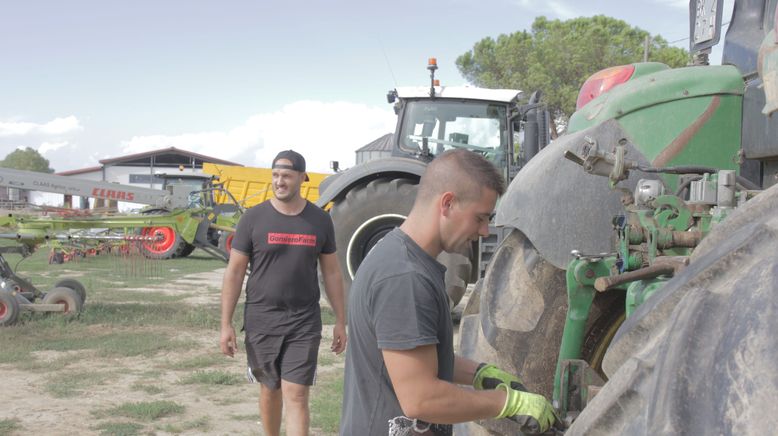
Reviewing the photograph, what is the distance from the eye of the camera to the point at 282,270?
14.1ft

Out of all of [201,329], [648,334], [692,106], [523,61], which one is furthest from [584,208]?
[523,61]

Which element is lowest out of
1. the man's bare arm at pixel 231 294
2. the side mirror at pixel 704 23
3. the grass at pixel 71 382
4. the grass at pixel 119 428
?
the grass at pixel 119 428

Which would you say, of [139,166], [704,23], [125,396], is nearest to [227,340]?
[125,396]

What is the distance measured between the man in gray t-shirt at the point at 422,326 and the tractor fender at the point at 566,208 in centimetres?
77

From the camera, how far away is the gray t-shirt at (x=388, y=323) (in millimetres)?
1894

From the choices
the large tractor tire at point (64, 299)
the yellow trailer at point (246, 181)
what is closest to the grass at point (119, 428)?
the large tractor tire at point (64, 299)

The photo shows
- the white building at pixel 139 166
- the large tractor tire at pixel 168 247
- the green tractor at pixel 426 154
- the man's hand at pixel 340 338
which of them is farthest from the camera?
the white building at pixel 139 166

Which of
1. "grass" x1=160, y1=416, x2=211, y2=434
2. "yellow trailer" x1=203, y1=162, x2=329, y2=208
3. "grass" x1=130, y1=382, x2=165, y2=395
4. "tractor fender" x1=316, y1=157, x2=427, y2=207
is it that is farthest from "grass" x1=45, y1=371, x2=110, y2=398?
"yellow trailer" x1=203, y1=162, x2=329, y2=208

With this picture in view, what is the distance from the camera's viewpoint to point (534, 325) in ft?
9.31

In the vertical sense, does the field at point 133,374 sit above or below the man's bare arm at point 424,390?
below

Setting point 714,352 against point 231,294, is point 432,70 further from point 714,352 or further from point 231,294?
point 714,352

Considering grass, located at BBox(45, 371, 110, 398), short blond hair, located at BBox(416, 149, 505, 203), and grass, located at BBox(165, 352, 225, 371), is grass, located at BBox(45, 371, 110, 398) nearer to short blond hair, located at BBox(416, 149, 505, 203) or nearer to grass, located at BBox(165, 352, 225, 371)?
grass, located at BBox(165, 352, 225, 371)

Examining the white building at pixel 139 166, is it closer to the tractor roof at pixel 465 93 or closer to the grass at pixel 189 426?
the tractor roof at pixel 465 93

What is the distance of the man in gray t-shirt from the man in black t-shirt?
2.12 m
